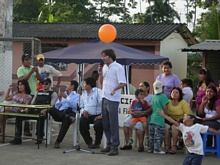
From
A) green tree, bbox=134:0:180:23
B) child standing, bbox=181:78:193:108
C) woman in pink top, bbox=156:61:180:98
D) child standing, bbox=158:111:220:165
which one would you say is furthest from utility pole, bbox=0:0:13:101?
green tree, bbox=134:0:180:23

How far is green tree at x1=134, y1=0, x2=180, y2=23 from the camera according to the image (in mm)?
43625

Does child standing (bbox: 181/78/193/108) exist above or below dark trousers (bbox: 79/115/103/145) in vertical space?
above

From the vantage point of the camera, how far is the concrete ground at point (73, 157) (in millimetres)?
8859

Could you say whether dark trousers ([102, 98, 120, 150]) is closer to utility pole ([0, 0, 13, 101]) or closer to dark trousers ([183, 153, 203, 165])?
dark trousers ([183, 153, 203, 165])

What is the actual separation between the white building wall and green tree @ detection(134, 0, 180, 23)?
18.2 metres

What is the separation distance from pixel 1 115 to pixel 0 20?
4.11m

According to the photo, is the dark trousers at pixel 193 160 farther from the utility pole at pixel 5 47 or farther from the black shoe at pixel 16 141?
the utility pole at pixel 5 47

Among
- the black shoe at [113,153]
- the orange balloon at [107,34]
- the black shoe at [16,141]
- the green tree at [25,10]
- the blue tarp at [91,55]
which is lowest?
the black shoe at [113,153]

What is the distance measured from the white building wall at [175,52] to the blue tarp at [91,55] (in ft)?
30.6

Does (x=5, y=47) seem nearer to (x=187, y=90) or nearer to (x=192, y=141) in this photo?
(x=187, y=90)

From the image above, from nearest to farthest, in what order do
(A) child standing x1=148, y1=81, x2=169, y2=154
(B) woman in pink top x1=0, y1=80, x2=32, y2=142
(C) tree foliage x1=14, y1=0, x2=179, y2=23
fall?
1. (A) child standing x1=148, y1=81, x2=169, y2=154
2. (B) woman in pink top x1=0, y1=80, x2=32, y2=142
3. (C) tree foliage x1=14, y1=0, x2=179, y2=23

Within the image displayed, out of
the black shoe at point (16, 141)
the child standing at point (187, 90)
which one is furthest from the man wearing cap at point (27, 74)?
the child standing at point (187, 90)

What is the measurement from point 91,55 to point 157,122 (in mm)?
3009

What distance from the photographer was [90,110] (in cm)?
1025
